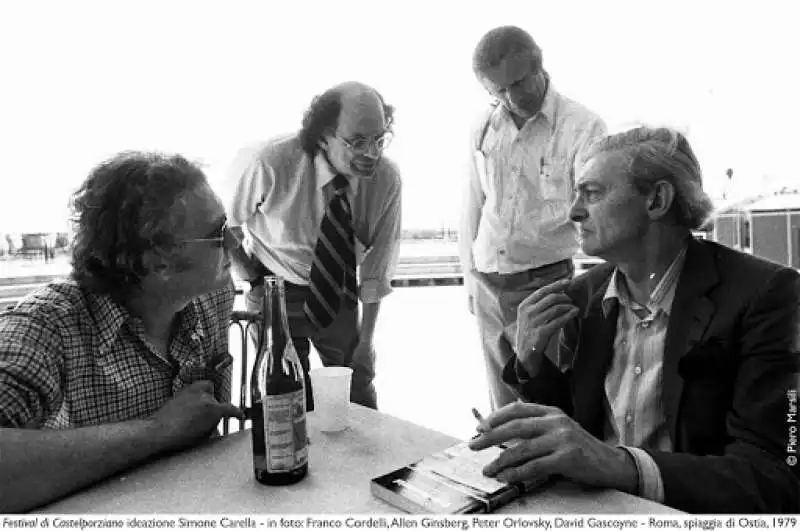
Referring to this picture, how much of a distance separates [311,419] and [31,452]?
19.9 inches

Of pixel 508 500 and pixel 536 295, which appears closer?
pixel 508 500

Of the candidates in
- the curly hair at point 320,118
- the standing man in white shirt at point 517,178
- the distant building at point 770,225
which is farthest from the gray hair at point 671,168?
the distant building at point 770,225

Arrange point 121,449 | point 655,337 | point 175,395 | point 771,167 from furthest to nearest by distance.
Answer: point 771,167
point 655,337
point 175,395
point 121,449

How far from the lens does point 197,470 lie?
3.33ft

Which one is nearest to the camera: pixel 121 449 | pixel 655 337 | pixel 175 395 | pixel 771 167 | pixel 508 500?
pixel 508 500

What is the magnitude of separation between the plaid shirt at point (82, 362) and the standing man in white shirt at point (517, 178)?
4.43 feet

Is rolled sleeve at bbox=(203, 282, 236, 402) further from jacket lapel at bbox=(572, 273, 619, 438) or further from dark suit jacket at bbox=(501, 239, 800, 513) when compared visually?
jacket lapel at bbox=(572, 273, 619, 438)

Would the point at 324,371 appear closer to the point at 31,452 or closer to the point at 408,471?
the point at 408,471

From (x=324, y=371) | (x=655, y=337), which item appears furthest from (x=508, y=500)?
(x=655, y=337)

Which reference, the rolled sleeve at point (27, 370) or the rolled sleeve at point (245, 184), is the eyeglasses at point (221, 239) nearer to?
the rolled sleeve at point (27, 370)

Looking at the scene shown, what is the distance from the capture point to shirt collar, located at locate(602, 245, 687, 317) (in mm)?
1316

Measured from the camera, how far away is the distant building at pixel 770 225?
4816mm

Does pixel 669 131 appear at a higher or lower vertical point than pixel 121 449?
higher

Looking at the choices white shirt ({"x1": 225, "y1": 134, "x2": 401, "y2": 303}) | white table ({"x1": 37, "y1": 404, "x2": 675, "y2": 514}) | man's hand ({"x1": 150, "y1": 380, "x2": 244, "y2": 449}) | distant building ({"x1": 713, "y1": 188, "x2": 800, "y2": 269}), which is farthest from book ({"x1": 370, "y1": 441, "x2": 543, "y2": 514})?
distant building ({"x1": 713, "y1": 188, "x2": 800, "y2": 269})
